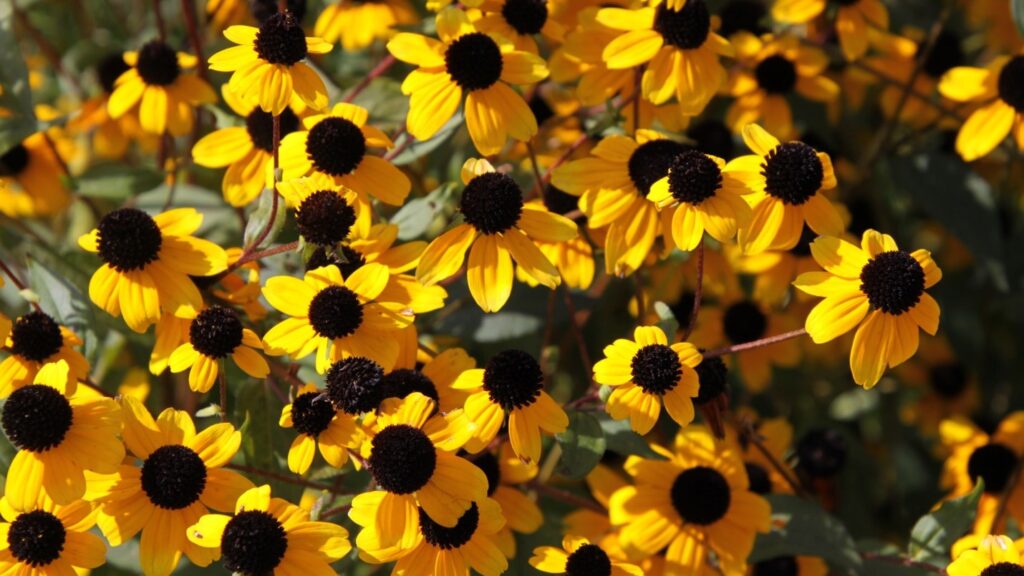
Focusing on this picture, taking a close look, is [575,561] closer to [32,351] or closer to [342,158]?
[342,158]

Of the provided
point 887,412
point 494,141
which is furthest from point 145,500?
point 887,412

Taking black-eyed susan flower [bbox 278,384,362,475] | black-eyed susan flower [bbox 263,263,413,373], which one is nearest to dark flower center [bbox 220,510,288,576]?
black-eyed susan flower [bbox 278,384,362,475]

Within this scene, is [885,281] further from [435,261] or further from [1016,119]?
[1016,119]

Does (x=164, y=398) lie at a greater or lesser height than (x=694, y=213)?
lesser

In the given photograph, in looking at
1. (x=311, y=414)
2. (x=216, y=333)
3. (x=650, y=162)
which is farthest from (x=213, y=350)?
(x=650, y=162)

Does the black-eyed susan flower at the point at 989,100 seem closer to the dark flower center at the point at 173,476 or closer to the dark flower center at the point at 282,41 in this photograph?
the dark flower center at the point at 282,41

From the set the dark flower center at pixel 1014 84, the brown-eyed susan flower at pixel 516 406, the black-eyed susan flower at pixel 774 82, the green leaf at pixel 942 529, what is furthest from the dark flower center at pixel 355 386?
the dark flower center at pixel 1014 84
